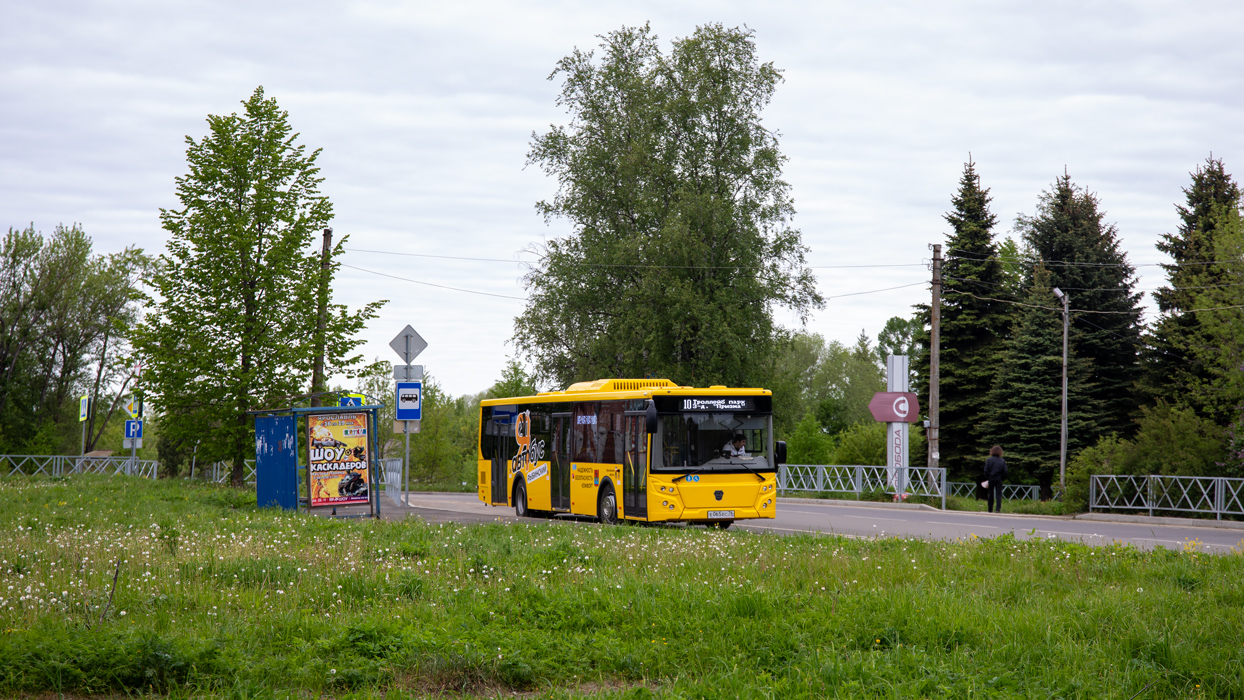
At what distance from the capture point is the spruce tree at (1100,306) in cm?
4225

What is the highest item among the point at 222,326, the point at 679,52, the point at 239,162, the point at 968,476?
the point at 679,52

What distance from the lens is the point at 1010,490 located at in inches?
1855

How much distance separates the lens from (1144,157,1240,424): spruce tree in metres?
36.8

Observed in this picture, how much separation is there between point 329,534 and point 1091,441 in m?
36.2

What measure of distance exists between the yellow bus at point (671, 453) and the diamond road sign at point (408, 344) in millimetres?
4668

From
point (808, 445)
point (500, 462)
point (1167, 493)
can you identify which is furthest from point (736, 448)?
point (808, 445)

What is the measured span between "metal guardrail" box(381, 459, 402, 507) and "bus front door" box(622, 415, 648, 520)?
1166cm

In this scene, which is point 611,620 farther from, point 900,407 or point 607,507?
point 900,407

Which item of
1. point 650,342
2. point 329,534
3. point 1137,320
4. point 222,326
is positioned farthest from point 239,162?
point 1137,320

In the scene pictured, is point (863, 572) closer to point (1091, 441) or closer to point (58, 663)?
point (58, 663)

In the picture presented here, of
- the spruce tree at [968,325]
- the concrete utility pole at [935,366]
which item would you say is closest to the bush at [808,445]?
the spruce tree at [968,325]

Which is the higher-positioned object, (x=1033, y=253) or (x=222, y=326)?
(x=1033, y=253)

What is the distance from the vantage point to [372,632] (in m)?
6.88

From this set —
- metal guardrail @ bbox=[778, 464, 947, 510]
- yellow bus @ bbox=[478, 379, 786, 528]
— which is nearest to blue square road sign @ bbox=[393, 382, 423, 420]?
yellow bus @ bbox=[478, 379, 786, 528]
